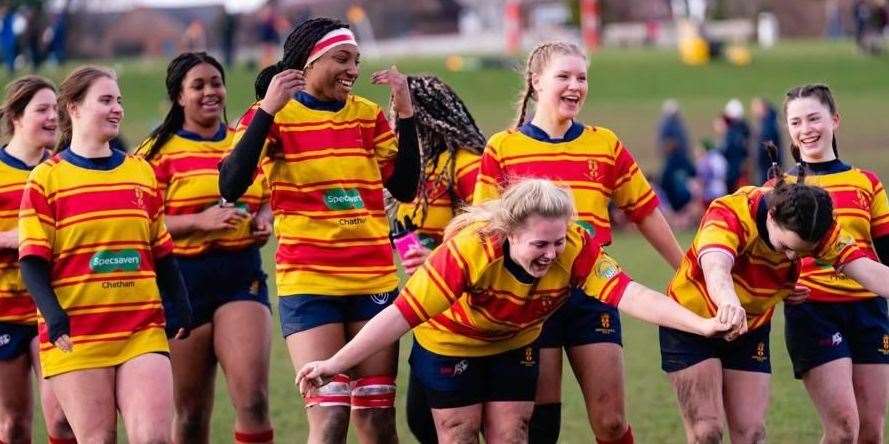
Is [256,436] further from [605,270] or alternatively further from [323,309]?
[605,270]

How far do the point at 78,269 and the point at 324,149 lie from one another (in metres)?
1.13

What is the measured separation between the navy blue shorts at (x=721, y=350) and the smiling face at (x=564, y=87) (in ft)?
3.35

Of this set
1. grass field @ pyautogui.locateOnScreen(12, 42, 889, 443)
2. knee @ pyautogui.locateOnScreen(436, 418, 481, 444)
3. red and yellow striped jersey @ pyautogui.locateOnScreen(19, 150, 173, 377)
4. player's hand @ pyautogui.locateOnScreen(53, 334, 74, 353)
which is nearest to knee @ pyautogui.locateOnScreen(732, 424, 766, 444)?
knee @ pyautogui.locateOnScreen(436, 418, 481, 444)

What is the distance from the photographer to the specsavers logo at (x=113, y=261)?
648cm

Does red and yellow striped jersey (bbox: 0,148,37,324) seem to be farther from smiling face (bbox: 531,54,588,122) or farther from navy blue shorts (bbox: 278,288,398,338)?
smiling face (bbox: 531,54,588,122)

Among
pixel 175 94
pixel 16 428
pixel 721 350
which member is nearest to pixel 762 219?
pixel 721 350

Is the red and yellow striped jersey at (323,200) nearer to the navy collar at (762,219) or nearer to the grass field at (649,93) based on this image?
→ the navy collar at (762,219)

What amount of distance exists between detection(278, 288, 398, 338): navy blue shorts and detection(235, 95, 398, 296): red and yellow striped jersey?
0.03m

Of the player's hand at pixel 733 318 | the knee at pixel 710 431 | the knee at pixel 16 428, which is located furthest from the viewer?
the knee at pixel 16 428

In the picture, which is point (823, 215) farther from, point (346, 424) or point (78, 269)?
point (78, 269)

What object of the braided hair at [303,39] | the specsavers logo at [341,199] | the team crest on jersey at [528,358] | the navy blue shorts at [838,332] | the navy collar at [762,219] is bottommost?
the navy blue shorts at [838,332]

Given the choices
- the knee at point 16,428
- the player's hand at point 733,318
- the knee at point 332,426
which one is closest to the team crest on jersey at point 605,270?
the player's hand at point 733,318

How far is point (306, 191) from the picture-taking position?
22.4ft

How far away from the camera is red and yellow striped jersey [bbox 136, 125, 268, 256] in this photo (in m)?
7.51
